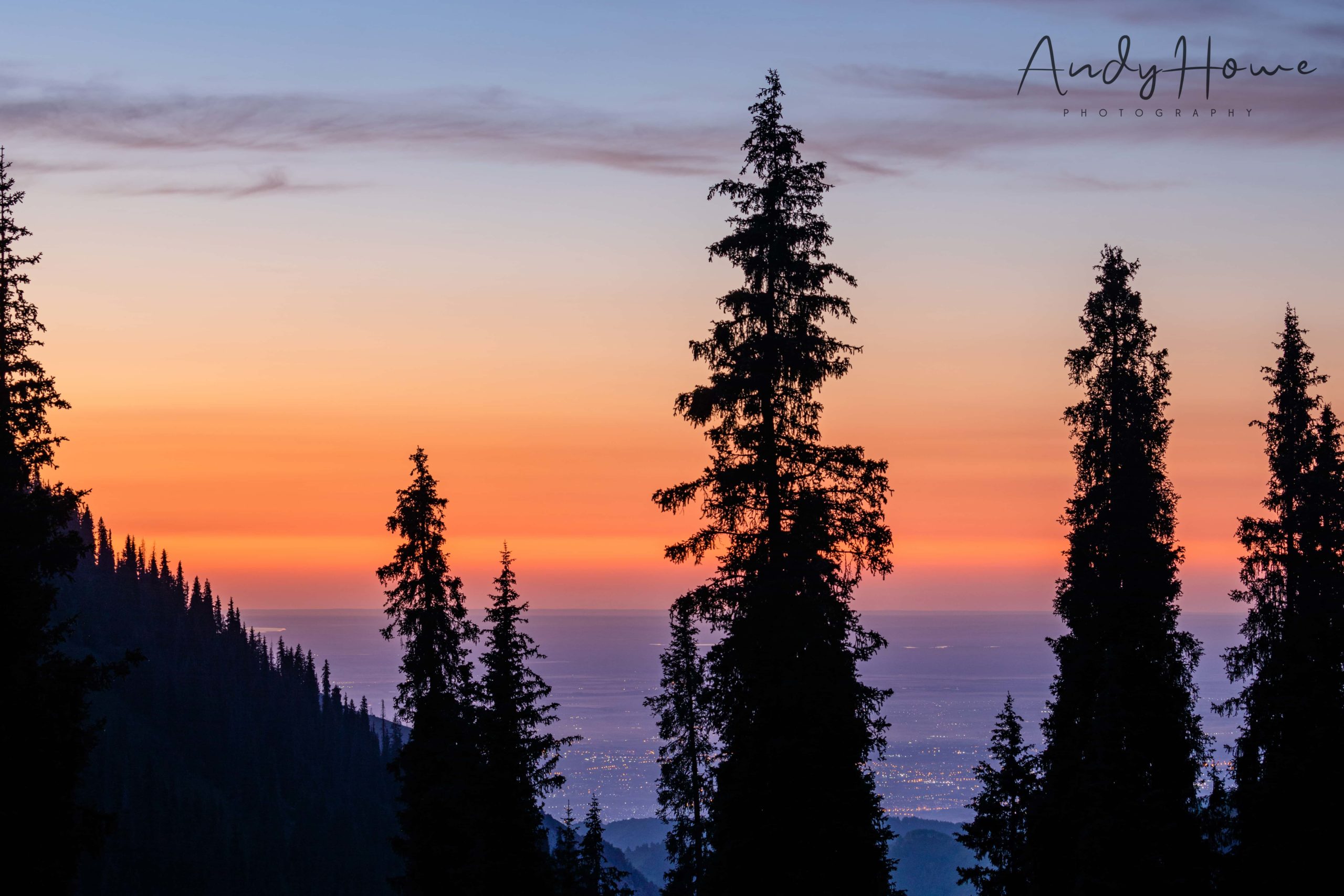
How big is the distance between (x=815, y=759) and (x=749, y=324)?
25.3 ft

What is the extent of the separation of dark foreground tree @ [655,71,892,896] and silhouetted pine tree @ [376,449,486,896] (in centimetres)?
1027

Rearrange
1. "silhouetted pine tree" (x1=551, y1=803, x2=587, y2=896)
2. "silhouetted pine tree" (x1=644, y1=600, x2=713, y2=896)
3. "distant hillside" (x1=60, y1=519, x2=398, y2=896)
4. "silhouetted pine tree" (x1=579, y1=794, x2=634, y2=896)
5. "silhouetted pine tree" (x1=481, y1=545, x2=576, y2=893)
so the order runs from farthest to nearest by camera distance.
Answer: "distant hillside" (x1=60, y1=519, x2=398, y2=896), "silhouetted pine tree" (x1=579, y1=794, x2=634, y2=896), "silhouetted pine tree" (x1=551, y1=803, x2=587, y2=896), "silhouetted pine tree" (x1=644, y1=600, x2=713, y2=896), "silhouetted pine tree" (x1=481, y1=545, x2=576, y2=893)

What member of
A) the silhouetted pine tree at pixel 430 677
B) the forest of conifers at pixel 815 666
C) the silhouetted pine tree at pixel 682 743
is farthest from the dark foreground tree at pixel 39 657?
the silhouetted pine tree at pixel 682 743

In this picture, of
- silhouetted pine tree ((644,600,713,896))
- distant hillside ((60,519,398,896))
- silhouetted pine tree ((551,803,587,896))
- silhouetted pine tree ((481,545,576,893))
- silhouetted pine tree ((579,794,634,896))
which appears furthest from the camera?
distant hillside ((60,519,398,896))

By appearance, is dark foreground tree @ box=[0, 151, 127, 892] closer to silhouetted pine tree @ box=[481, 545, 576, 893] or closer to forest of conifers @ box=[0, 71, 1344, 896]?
forest of conifers @ box=[0, 71, 1344, 896]

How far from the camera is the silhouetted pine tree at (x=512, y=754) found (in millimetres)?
30156

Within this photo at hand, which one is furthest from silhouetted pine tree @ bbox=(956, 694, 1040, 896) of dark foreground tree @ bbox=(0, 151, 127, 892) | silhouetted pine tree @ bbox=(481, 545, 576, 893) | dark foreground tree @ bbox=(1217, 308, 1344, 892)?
dark foreground tree @ bbox=(0, 151, 127, 892)

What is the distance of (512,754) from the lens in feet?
103

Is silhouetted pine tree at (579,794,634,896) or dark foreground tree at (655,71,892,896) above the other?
dark foreground tree at (655,71,892,896)

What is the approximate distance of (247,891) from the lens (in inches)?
5487

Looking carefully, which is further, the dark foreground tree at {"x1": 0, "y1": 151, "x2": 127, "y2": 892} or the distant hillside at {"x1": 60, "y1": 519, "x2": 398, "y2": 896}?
the distant hillside at {"x1": 60, "y1": 519, "x2": 398, "y2": 896}

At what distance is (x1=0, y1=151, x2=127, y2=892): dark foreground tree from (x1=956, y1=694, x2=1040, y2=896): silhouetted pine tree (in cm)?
2058

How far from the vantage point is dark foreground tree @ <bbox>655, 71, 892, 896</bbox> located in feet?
69.7

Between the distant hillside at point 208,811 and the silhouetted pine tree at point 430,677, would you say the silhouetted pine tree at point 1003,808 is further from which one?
the distant hillside at point 208,811
